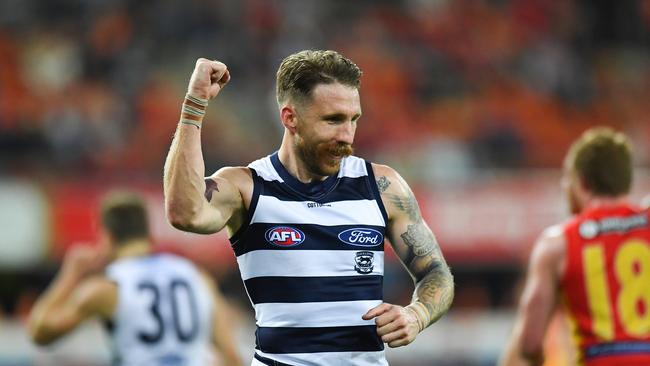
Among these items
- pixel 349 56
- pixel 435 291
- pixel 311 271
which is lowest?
pixel 435 291

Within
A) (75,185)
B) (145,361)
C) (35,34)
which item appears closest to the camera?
(145,361)

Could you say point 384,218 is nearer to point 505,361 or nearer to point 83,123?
point 505,361

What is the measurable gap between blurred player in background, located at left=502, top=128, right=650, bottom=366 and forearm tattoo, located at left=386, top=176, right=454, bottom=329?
34.7 inches

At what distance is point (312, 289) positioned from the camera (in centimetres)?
472

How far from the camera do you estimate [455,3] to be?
1970cm

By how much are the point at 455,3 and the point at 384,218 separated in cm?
1523

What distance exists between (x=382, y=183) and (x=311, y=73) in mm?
567

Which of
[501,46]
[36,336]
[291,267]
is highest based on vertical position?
[501,46]

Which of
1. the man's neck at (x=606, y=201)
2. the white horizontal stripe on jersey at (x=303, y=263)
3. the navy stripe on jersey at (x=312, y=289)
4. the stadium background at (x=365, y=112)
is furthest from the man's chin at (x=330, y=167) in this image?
the stadium background at (x=365, y=112)

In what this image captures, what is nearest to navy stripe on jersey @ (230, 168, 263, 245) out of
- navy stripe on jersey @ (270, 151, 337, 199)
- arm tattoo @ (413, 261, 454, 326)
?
navy stripe on jersey @ (270, 151, 337, 199)

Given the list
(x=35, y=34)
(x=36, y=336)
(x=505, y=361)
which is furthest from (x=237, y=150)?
(x=505, y=361)

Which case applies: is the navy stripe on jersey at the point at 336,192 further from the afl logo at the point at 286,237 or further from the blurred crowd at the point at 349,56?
the blurred crowd at the point at 349,56

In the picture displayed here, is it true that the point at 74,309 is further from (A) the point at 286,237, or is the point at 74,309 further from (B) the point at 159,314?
(A) the point at 286,237

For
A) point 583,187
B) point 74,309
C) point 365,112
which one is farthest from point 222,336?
point 365,112
